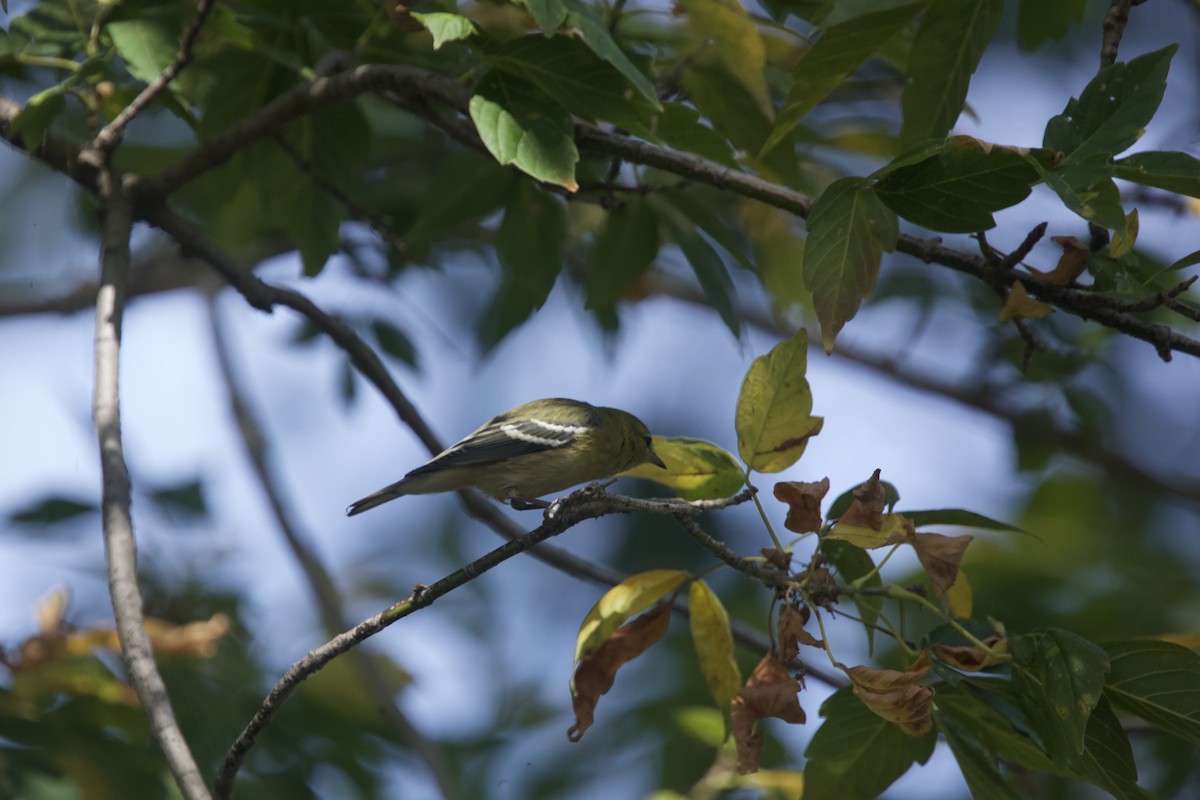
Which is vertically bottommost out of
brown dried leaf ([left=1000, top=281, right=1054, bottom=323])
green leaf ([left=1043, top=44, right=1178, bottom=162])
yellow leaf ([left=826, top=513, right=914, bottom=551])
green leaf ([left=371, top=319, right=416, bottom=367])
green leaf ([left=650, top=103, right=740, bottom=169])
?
yellow leaf ([left=826, top=513, right=914, bottom=551])

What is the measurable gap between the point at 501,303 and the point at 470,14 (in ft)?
3.21

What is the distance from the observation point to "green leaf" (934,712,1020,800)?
216 cm

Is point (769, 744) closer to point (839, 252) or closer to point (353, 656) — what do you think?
point (353, 656)

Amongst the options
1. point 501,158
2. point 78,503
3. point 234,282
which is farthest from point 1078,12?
point 78,503

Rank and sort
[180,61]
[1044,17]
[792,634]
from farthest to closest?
[1044,17] < [180,61] < [792,634]

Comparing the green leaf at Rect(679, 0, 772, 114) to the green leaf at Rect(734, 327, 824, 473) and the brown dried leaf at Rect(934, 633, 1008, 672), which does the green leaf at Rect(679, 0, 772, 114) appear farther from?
A: the brown dried leaf at Rect(934, 633, 1008, 672)

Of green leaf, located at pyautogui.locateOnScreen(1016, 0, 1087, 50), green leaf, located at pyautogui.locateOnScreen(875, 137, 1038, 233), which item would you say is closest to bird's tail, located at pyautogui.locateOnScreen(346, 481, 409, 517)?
green leaf, located at pyautogui.locateOnScreen(875, 137, 1038, 233)

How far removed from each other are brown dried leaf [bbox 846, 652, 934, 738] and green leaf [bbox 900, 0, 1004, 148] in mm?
1306

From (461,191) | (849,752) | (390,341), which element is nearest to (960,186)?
(849,752)

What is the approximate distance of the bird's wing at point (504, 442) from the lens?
3.33 metres

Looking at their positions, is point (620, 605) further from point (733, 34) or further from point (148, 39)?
point (148, 39)

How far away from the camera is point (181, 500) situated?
4.64 m

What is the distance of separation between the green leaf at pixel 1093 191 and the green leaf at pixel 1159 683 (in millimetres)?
804

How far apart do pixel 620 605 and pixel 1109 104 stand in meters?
1.45
